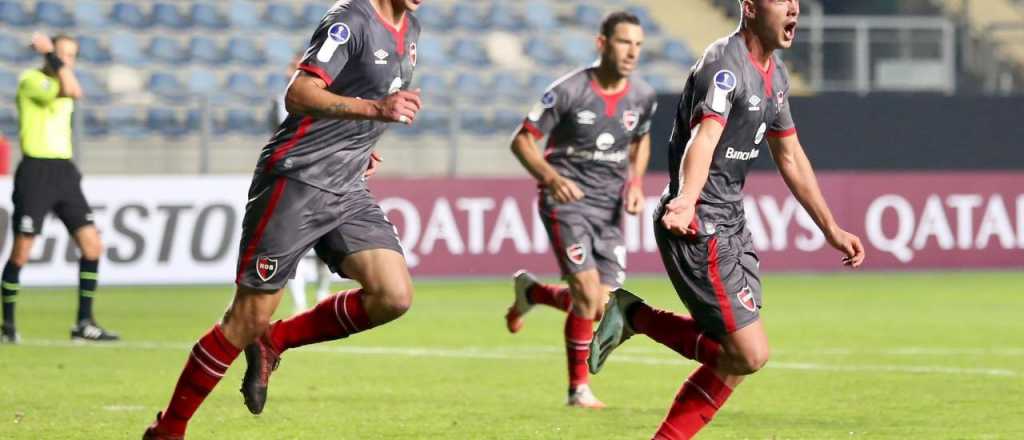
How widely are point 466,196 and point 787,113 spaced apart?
524 inches

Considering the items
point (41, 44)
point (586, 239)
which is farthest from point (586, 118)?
point (41, 44)

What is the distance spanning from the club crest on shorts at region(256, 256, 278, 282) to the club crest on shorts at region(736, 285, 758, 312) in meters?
1.74

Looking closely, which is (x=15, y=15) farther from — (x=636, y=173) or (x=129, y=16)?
(x=636, y=173)

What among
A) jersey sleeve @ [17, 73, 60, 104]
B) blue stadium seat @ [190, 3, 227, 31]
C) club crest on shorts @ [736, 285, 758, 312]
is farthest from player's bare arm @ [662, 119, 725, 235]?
blue stadium seat @ [190, 3, 227, 31]

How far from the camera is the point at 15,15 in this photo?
24422mm

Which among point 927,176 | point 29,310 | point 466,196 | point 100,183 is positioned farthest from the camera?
point 927,176

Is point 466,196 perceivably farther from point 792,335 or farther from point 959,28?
point 959,28

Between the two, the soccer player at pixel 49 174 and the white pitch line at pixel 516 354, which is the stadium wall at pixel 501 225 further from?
the white pitch line at pixel 516 354

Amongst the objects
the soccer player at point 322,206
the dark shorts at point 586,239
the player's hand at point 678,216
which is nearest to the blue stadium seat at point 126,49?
the dark shorts at point 586,239

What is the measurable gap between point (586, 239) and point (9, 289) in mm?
4968

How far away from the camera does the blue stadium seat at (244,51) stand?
2520cm

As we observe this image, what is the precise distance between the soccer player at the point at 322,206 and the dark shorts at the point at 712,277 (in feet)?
3.49

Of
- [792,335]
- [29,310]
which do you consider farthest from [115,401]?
[29,310]

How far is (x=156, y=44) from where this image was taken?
24.8 m
